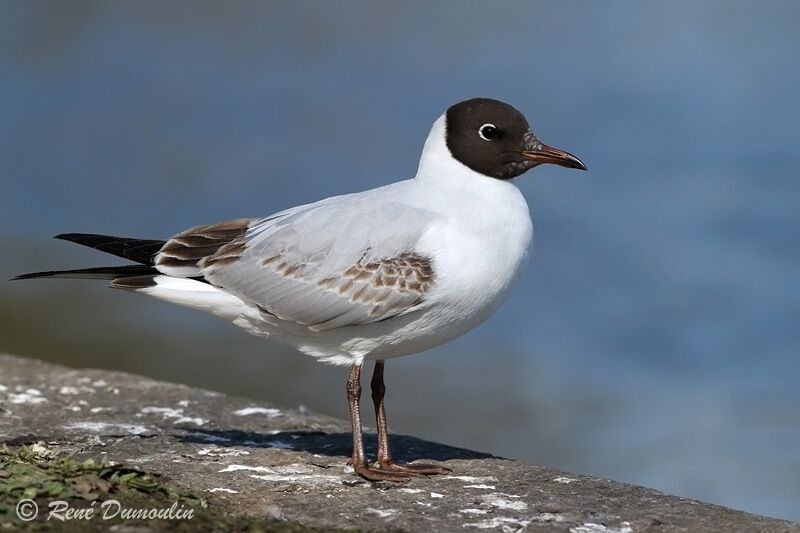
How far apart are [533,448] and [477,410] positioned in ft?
2.06

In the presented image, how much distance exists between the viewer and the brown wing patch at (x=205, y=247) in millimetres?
5961

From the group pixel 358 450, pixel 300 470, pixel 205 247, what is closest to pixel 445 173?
pixel 205 247

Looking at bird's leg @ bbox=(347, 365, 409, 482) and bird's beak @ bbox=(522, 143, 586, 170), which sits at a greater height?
bird's beak @ bbox=(522, 143, 586, 170)

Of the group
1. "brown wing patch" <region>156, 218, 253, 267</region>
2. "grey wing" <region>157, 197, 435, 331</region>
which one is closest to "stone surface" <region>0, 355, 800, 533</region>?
"grey wing" <region>157, 197, 435, 331</region>

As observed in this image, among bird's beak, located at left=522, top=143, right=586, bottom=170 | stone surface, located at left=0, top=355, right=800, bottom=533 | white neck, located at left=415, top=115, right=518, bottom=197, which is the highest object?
bird's beak, located at left=522, top=143, right=586, bottom=170

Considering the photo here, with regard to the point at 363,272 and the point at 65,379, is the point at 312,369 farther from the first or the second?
the point at 363,272

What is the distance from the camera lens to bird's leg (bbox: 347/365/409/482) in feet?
18.2

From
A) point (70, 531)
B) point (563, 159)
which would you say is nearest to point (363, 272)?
point (563, 159)

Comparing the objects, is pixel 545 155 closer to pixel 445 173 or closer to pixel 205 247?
pixel 445 173

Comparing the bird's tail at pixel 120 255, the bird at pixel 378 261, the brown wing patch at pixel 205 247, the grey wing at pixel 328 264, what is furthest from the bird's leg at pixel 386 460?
the bird's tail at pixel 120 255

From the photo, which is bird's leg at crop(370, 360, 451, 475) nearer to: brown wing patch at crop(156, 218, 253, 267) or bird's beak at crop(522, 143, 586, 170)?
brown wing patch at crop(156, 218, 253, 267)

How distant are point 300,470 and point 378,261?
1017 millimetres

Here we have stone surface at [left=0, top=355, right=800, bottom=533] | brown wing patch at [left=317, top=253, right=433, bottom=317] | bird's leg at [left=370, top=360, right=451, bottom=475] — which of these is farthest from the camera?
bird's leg at [left=370, top=360, right=451, bottom=475]

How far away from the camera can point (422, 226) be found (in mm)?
5648
